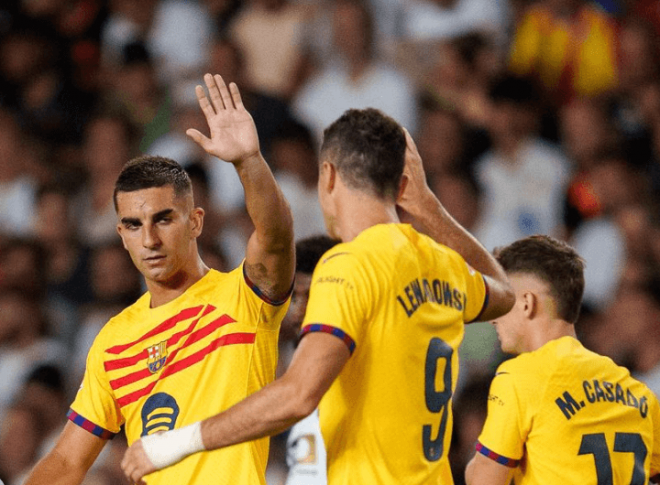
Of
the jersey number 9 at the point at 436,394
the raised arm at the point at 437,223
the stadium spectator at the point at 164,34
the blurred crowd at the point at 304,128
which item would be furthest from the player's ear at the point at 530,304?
the stadium spectator at the point at 164,34

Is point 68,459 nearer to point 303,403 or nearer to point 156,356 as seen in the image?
point 156,356

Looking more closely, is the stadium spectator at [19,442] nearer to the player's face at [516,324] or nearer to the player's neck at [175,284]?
the player's neck at [175,284]

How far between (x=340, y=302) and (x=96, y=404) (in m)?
1.41

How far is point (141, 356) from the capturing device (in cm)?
402

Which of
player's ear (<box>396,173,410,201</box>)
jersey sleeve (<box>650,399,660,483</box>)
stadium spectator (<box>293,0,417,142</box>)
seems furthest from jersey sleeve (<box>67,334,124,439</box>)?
stadium spectator (<box>293,0,417,142</box>)

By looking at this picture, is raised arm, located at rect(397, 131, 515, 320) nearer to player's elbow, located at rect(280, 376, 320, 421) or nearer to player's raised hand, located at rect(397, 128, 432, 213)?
player's raised hand, located at rect(397, 128, 432, 213)

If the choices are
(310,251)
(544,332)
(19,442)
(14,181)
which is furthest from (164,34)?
(544,332)

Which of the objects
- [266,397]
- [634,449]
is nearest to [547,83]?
[634,449]

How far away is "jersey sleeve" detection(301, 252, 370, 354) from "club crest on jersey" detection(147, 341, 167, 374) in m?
0.95

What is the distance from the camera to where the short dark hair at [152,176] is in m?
4.09

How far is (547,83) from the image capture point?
28.6 ft

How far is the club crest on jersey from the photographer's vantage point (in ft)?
13.0

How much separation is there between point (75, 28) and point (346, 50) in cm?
260

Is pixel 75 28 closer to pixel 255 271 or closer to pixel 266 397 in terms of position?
pixel 255 271
